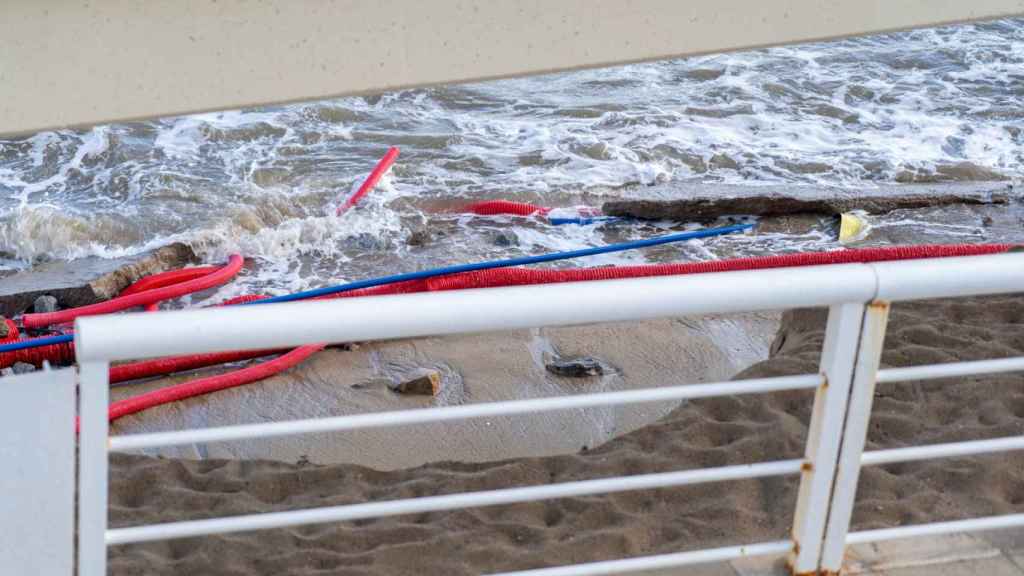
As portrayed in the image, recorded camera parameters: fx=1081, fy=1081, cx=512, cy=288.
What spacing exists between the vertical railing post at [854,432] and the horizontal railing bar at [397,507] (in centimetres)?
10

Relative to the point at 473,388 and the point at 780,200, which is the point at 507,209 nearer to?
the point at 780,200

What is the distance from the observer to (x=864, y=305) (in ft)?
6.40

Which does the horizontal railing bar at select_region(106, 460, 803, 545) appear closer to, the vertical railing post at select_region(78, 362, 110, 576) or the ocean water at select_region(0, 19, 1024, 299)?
the vertical railing post at select_region(78, 362, 110, 576)

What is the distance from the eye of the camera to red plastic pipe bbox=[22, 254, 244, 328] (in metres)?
6.18

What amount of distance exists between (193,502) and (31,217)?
5.16m

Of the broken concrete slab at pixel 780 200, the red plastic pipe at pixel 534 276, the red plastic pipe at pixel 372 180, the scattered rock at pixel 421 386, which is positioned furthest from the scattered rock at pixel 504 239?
the scattered rock at pixel 421 386

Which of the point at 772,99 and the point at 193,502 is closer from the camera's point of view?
the point at 193,502

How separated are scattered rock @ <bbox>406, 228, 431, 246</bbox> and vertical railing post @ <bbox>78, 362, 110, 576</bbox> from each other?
19.9 ft

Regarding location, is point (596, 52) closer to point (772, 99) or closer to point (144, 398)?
point (144, 398)

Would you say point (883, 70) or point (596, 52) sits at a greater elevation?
point (596, 52)

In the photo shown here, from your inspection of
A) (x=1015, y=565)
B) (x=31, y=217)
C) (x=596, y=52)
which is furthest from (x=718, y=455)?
(x=31, y=217)

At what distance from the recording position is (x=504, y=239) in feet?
25.5

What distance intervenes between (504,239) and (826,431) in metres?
5.77

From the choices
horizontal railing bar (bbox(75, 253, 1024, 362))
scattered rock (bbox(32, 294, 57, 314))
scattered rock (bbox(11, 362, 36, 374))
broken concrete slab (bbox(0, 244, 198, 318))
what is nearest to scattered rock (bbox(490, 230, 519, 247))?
broken concrete slab (bbox(0, 244, 198, 318))
